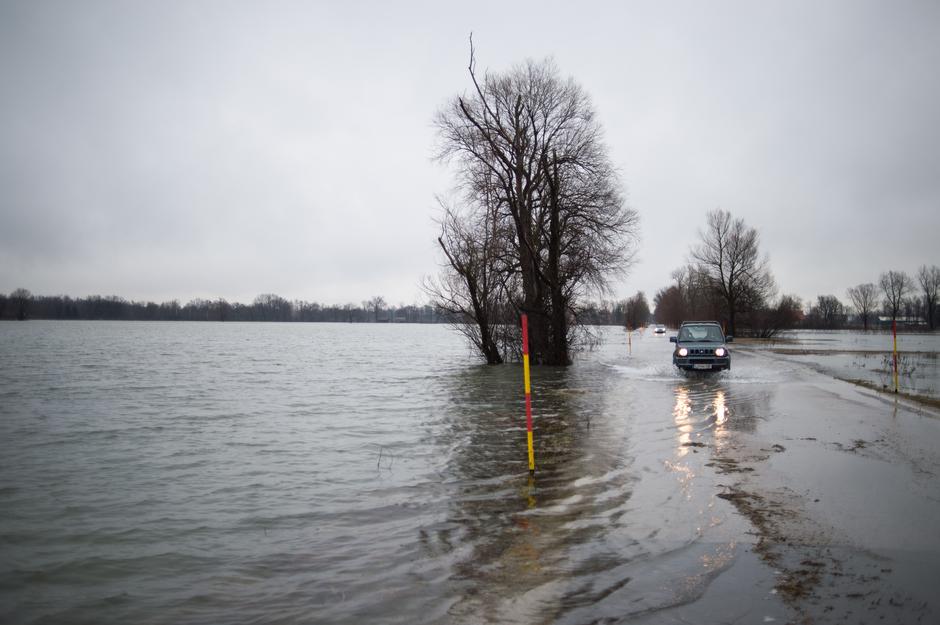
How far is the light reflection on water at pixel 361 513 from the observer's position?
13.1 ft

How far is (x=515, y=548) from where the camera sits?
4.71m

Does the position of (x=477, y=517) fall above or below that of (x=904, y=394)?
below

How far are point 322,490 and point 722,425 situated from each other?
24.5ft

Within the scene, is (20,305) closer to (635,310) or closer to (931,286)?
(635,310)

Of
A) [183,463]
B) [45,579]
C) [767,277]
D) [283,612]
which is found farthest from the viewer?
[767,277]

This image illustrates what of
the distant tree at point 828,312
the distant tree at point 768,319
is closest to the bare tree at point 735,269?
the distant tree at point 768,319

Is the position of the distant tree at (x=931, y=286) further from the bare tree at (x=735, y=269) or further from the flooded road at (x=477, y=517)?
the flooded road at (x=477, y=517)

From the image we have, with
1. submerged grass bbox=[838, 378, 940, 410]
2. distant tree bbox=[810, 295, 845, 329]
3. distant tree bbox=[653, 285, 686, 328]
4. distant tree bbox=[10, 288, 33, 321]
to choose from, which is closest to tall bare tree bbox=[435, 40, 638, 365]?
submerged grass bbox=[838, 378, 940, 410]

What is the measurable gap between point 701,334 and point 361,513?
1944 centimetres

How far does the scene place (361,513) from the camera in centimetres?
605

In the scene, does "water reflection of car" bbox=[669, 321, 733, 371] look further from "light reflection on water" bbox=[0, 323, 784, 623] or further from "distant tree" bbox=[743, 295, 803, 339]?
"distant tree" bbox=[743, 295, 803, 339]

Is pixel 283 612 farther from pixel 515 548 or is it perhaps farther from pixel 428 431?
pixel 428 431

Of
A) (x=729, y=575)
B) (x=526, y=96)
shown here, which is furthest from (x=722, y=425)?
(x=526, y=96)

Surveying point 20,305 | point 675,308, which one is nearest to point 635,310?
point 675,308
